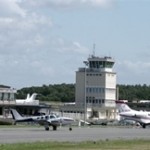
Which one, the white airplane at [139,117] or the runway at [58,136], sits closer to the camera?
the runway at [58,136]

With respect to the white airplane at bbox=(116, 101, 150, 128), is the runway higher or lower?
lower

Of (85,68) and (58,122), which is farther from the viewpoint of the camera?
(85,68)

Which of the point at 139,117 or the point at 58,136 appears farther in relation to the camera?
the point at 139,117

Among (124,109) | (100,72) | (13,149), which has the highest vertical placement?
(100,72)

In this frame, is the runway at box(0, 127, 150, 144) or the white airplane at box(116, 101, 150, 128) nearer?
the runway at box(0, 127, 150, 144)

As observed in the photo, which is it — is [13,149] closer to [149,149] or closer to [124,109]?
[149,149]

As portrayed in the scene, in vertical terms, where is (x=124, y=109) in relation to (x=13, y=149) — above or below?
above

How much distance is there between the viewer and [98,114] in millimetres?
195875

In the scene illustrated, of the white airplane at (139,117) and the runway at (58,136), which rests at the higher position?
the white airplane at (139,117)

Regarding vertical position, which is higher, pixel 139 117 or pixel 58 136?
pixel 139 117

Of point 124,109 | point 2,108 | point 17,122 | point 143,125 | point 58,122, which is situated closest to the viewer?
point 58,122

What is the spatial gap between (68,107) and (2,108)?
1066 inches

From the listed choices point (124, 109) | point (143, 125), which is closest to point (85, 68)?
point (124, 109)

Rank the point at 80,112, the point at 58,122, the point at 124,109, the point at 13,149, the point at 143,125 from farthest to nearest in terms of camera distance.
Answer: the point at 80,112 < the point at 124,109 < the point at 143,125 < the point at 58,122 < the point at 13,149
